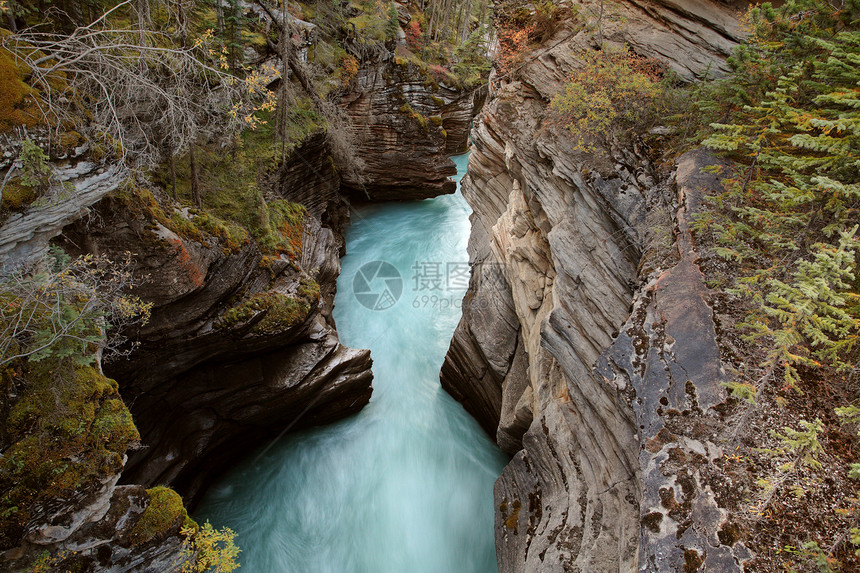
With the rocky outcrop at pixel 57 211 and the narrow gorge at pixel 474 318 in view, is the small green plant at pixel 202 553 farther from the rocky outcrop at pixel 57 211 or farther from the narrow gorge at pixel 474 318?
the rocky outcrop at pixel 57 211

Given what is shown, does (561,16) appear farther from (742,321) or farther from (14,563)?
(14,563)

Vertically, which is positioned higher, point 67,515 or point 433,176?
point 67,515

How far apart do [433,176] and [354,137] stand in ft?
14.3

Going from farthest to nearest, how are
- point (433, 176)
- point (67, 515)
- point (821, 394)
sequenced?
1. point (433, 176)
2. point (67, 515)
3. point (821, 394)

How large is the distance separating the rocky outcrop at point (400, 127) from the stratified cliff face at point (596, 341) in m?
7.22

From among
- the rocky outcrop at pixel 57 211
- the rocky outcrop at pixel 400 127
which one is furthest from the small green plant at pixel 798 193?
the rocky outcrop at pixel 400 127

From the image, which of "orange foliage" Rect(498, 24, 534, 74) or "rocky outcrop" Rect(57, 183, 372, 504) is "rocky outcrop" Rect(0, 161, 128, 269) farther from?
"orange foliage" Rect(498, 24, 534, 74)

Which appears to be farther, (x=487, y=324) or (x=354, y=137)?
(x=354, y=137)

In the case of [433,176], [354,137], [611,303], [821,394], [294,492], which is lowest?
[294,492]

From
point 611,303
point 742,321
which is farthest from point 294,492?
point 742,321

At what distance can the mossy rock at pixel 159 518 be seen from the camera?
4.82 meters

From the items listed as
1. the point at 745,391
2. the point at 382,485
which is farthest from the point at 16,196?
the point at 382,485

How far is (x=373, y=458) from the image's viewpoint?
34.0 feet

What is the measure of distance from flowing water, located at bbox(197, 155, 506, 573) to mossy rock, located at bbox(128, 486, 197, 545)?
4378 mm
